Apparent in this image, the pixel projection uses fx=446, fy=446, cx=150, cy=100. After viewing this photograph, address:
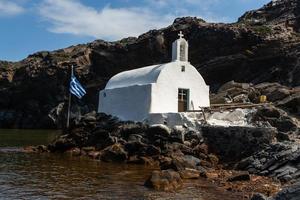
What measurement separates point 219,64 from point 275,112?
1755 inches

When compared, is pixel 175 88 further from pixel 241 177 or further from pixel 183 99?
pixel 241 177

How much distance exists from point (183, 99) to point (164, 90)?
2.28 meters

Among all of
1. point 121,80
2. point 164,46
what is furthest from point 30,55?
point 121,80

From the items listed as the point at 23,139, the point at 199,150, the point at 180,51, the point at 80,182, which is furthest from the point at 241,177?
the point at 23,139

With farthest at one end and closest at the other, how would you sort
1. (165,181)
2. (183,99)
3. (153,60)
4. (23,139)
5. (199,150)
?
(153,60)
(23,139)
(183,99)
(199,150)
(165,181)

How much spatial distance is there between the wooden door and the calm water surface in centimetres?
925

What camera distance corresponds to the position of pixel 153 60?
88312 mm

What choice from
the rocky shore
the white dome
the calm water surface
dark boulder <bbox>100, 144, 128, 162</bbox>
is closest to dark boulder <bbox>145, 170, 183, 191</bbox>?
the rocky shore

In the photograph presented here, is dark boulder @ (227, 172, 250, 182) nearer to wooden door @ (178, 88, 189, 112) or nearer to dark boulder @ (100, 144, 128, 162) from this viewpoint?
dark boulder @ (100, 144, 128, 162)

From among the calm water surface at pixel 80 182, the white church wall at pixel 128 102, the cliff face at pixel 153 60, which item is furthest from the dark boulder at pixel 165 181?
the cliff face at pixel 153 60

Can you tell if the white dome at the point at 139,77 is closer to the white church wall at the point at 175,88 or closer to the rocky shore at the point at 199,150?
the white church wall at the point at 175,88

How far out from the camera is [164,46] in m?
87.1

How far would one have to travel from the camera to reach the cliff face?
238 feet

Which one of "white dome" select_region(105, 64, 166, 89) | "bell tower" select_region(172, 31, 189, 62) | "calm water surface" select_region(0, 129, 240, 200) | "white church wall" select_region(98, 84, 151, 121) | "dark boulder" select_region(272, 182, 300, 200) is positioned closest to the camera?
"dark boulder" select_region(272, 182, 300, 200)
